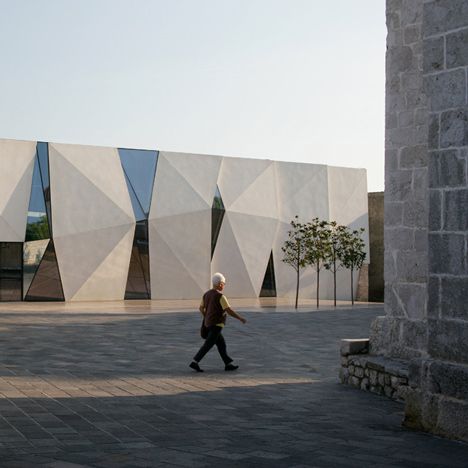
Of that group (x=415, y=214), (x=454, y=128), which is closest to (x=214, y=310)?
(x=415, y=214)

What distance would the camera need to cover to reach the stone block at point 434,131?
8031 mm

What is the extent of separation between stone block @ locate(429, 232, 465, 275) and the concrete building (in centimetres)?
2710

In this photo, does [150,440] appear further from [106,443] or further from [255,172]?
[255,172]

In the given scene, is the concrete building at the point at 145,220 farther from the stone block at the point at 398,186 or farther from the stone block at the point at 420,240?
the stone block at the point at 420,240

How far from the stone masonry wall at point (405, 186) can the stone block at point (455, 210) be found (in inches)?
112

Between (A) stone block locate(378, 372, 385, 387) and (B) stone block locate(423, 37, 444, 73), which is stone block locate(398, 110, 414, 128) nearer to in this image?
(B) stone block locate(423, 37, 444, 73)

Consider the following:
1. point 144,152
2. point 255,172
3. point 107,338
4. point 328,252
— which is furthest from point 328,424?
point 255,172

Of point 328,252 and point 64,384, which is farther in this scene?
point 328,252

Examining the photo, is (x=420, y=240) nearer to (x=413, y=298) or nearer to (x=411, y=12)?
(x=413, y=298)

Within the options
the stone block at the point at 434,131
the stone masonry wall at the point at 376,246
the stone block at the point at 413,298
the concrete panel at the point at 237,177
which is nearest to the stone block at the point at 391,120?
the stone block at the point at 413,298

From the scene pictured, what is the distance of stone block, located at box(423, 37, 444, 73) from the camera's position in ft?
26.3

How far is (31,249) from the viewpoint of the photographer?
110 ft

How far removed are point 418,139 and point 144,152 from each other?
26771 mm

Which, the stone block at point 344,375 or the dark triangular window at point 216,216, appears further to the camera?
the dark triangular window at point 216,216
